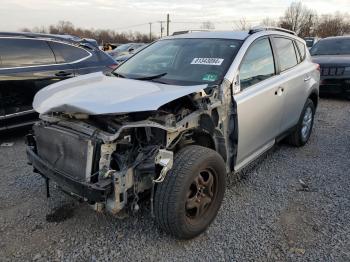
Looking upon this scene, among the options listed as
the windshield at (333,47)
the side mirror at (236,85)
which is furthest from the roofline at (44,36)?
the windshield at (333,47)

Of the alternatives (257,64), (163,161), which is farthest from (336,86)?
(163,161)

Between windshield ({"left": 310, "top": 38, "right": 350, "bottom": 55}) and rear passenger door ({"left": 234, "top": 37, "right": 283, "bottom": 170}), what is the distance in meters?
6.56

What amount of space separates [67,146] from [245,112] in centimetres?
170

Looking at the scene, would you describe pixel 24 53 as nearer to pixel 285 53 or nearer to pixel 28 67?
pixel 28 67

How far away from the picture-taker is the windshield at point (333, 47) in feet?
31.3

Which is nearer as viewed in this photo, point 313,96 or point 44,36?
point 313,96

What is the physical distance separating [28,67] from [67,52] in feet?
2.62

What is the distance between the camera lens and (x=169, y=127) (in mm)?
2646

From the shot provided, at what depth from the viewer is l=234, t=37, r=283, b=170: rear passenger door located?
3426 millimetres

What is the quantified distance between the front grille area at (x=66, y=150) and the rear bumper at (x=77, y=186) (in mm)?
50

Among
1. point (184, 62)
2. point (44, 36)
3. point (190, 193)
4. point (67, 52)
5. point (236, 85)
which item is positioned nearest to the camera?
point (190, 193)

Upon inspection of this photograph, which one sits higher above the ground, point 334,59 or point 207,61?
point 334,59

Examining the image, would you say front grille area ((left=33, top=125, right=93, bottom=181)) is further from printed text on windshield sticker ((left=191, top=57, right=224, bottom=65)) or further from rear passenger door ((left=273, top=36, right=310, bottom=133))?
rear passenger door ((left=273, top=36, right=310, bottom=133))

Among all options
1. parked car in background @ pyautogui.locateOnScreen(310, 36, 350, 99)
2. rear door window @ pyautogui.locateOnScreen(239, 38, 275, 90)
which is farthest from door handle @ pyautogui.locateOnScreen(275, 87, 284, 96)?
parked car in background @ pyautogui.locateOnScreen(310, 36, 350, 99)
